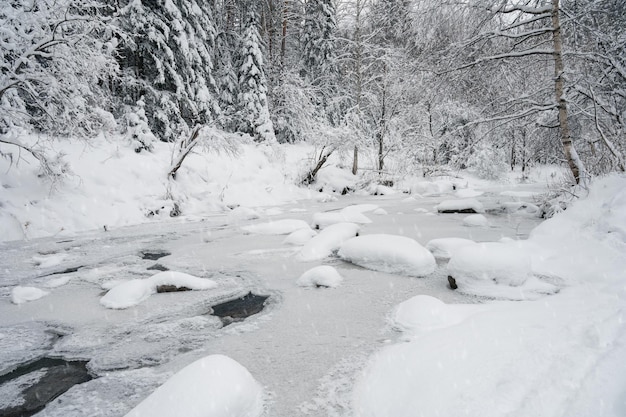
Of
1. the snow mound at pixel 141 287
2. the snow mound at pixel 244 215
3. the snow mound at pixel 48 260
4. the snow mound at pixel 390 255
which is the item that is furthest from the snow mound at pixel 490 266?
the snow mound at pixel 244 215

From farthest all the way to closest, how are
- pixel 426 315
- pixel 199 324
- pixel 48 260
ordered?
1. pixel 48 260
2. pixel 199 324
3. pixel 426 315

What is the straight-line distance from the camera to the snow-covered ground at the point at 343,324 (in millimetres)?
1754

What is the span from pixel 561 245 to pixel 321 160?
37.0 ft

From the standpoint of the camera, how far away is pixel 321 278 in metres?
3.70

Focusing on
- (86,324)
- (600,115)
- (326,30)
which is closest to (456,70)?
(600,115)

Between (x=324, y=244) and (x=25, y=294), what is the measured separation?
3473 millimetres

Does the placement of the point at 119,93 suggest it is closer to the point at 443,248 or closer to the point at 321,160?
the point at 321,160

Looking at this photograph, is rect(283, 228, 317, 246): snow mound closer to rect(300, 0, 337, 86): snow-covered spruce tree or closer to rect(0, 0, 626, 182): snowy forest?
rect(0, 0, 626, 182): snowy forest

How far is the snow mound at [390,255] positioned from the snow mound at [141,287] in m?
1.78

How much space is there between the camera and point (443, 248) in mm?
4852

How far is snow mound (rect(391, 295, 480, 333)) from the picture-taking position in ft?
8.60

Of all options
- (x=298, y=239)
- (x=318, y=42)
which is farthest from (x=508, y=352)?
(x=318, y=42)

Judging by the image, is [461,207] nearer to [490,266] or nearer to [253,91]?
[490,266]

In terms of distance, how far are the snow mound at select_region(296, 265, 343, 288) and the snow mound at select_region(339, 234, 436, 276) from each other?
627 mm
